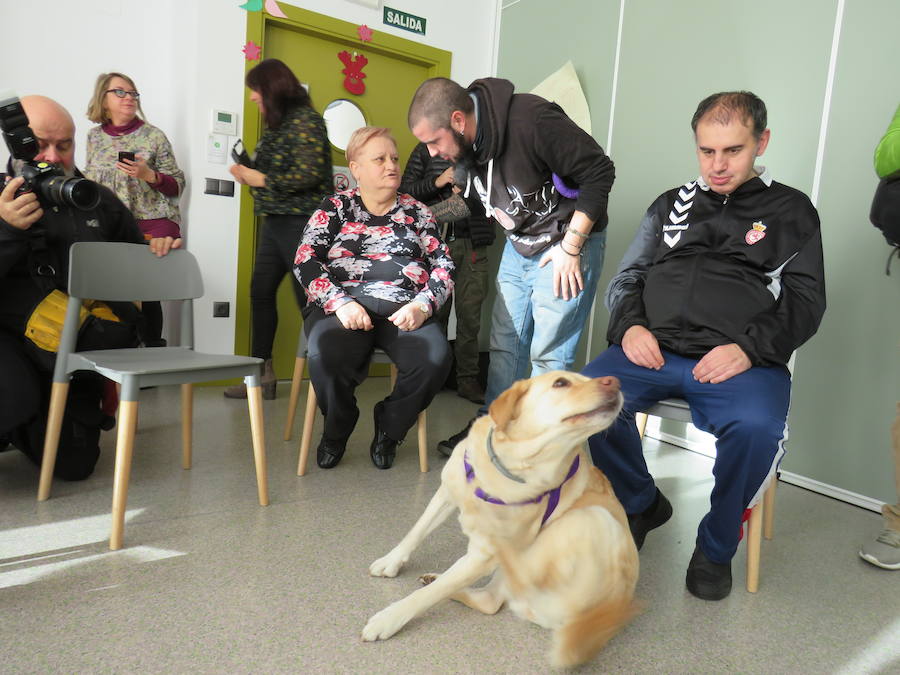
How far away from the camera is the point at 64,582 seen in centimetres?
132

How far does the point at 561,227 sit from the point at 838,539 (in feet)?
4.17

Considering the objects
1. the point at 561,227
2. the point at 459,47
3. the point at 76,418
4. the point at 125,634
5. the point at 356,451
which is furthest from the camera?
the point at 459,47

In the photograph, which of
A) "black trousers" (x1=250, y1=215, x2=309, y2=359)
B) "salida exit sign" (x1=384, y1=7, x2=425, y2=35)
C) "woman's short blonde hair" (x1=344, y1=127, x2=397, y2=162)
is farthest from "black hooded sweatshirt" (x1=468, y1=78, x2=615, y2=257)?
"salida exit sign" (x1=384, y1=7, x2=425, y2=35)

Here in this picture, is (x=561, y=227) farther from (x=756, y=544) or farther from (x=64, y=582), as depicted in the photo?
(x=64, y=582)

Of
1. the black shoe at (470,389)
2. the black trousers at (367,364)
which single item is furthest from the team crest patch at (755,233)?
the black shoe at (470,389)

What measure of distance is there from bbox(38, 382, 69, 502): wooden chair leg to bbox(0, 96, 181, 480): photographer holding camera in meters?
0.08

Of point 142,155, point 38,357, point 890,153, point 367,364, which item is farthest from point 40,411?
point 890,153

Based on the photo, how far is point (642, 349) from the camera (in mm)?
1582

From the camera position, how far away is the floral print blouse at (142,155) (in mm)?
2846

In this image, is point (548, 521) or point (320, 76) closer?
point (548, 521)

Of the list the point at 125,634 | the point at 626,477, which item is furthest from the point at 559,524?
the point at 125,634

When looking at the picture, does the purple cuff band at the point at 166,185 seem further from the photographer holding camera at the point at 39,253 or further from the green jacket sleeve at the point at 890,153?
the green jacket sleeve at the point at 890,153

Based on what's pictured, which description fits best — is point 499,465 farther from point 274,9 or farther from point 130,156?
point 274,9

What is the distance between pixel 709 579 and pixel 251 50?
10.0 feet
